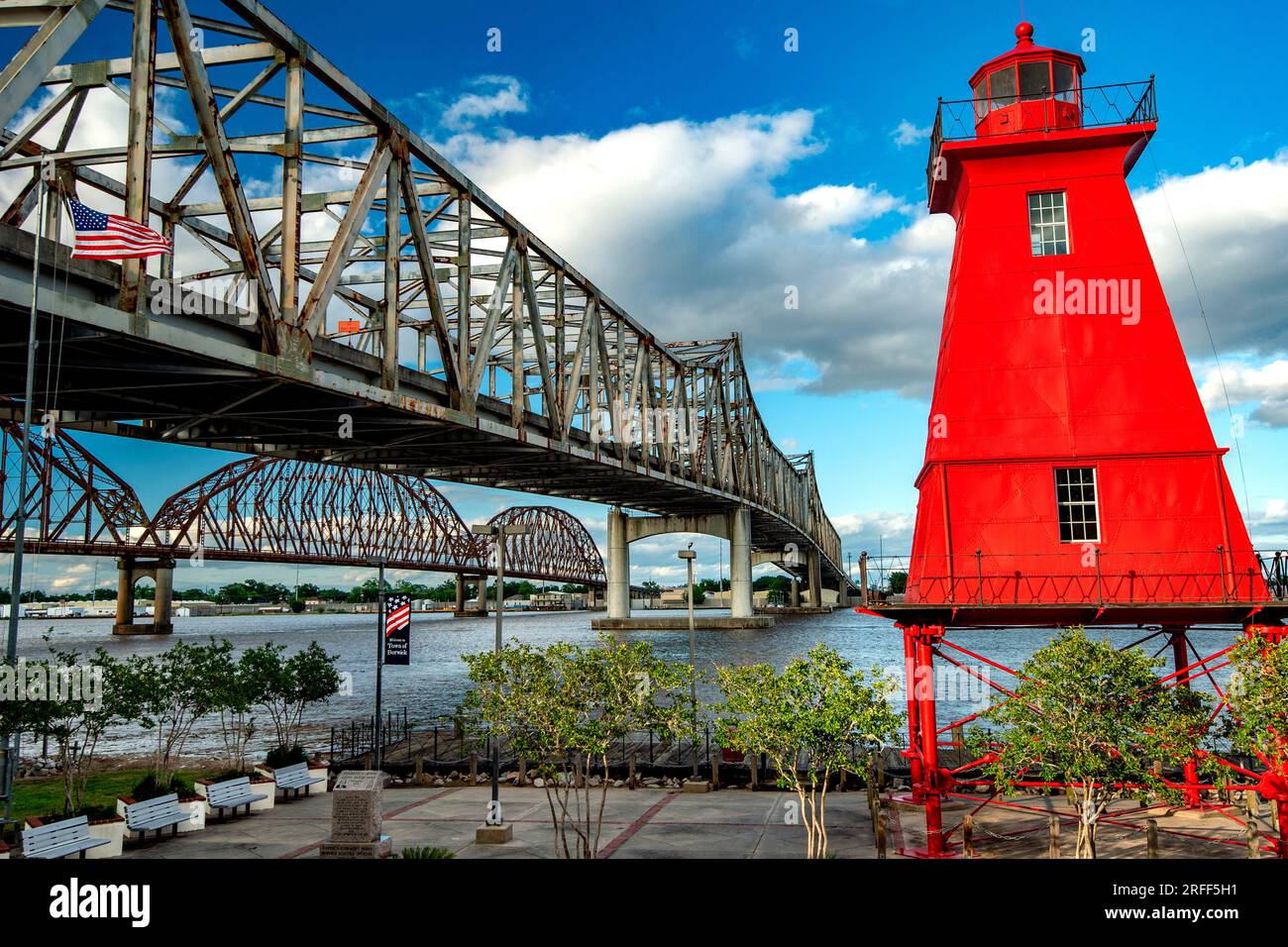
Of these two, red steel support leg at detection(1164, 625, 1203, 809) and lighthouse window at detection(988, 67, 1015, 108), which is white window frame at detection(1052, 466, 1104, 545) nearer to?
red steel support leg at detection(1164, 625, 1203, 809)

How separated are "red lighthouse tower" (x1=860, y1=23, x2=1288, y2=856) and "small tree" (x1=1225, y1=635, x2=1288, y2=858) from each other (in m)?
2.23

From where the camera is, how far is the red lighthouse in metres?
21.0

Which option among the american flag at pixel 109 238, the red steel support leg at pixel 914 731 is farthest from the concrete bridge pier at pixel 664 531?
the american flag at pixel 109 238

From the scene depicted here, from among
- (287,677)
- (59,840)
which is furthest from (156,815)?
(287,677)

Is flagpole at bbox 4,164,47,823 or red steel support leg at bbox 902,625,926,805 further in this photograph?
red steel support leg at bbox 902,625,926,805

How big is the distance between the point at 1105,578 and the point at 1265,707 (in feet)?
16.2

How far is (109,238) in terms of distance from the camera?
662 inches

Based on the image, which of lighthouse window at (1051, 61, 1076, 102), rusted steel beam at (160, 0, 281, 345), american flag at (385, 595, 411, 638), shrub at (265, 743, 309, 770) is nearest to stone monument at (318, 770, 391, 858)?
shrub at (265, 743, 309, 770)

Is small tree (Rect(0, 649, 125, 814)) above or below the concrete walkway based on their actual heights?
above

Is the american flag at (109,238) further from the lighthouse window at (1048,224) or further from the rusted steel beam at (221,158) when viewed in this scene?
the lighthouse window at (1048,224)

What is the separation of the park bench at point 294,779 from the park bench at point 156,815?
3497 millimetres

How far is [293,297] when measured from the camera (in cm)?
2391

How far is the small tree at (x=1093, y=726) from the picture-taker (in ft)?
52.3
